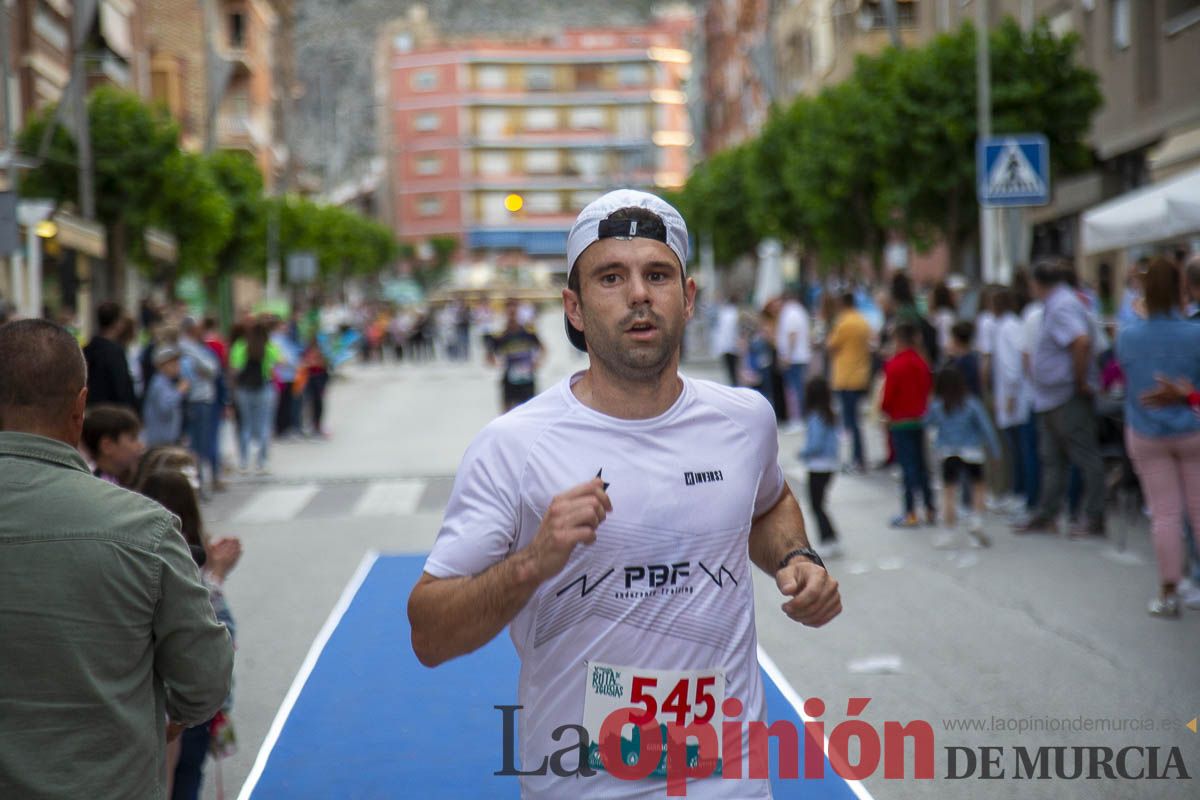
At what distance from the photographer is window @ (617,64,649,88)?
142375 mm

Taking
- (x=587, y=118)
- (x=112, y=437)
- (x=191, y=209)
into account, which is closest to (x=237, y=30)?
(x=191, y=209)

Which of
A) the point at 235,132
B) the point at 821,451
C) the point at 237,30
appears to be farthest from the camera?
the point at 237,30

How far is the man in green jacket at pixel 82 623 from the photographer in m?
3.17

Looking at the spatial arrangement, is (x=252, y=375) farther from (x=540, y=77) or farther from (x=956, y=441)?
(x=540, y=77)

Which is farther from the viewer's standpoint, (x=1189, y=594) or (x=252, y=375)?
(x=252, y=375)

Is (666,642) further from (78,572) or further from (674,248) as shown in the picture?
(78,572)

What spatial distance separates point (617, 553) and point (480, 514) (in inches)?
11.2

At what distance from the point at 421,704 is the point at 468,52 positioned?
135909mm

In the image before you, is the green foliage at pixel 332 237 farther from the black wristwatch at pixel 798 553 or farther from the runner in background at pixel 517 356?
the black wristwatch at pixel 798 553

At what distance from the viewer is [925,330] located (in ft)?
56.4

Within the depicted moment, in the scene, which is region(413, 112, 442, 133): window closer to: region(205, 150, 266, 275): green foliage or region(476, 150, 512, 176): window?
region(476, 150, 512, 176): window

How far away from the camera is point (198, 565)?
4930mm

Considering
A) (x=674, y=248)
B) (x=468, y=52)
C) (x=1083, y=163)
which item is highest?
(x=468, y=52)

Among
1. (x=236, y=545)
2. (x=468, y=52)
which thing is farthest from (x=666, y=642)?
(x=468, y=52)
